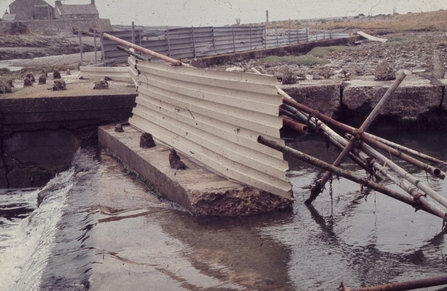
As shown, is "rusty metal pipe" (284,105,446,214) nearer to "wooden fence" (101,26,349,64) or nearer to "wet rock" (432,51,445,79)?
"wet rock" (432,51,445,79)

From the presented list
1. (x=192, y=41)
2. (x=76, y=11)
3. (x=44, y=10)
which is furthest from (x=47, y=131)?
(x=44, y=10)

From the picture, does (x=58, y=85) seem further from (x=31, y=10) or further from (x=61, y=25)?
(x=31, y=10)

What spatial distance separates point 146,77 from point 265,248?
175 inches

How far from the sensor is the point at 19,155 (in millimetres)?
9656

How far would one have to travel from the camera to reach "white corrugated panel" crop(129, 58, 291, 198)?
17.8 ft

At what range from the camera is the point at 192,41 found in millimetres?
21312

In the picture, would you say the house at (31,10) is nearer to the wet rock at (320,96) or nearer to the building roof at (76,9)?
the building roof at (76,9)

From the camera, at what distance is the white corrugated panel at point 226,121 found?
544cm

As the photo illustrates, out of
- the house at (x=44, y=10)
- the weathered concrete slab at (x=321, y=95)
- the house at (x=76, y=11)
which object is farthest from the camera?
the house at (x=44, y=10)

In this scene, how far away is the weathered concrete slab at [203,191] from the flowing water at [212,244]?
10cm

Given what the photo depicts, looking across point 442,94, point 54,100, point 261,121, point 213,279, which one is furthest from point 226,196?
point 442,94

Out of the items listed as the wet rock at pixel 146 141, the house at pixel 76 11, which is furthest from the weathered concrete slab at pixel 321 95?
the house at pixel 76 11

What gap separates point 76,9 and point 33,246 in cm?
8621

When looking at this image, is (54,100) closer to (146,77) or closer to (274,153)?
(146,77)
